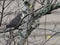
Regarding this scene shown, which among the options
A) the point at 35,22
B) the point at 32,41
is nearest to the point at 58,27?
the point at 32,41

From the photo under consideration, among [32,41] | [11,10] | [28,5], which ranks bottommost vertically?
[32,41]

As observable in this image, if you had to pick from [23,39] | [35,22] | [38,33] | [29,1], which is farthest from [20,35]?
[38,33]

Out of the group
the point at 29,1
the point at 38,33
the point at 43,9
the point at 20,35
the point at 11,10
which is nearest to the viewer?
the point at 43,9

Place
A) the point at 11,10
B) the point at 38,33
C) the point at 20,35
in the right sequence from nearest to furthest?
the point at 20,35
the point at 11,10
the point at 38,33

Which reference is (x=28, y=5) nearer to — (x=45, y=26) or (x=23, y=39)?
(x=23, y=39)

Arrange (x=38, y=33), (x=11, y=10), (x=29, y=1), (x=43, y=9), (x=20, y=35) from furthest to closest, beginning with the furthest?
(x=38, y=33), (x=11, y=10), (x=20, y=35), (x=29, y=1), (x=43, y=9)

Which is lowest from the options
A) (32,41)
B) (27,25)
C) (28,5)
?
(32,41)

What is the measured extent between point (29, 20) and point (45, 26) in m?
1.95

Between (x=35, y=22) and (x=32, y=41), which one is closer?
(x=35, y=22)

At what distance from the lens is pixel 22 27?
191cm

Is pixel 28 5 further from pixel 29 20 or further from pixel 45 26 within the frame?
pixel 45 26

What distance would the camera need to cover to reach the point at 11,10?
11.3 ft

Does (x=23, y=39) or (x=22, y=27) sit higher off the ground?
(x=22, y=27)

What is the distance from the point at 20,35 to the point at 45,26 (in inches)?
72.9
